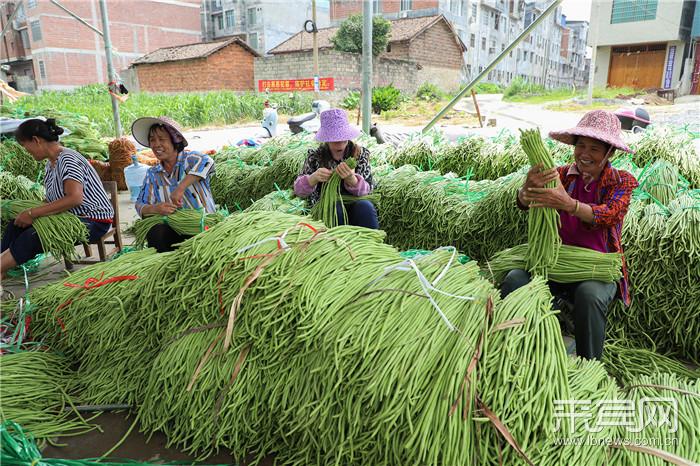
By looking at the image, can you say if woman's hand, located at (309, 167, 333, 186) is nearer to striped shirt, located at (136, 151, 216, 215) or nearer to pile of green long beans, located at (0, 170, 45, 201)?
striped shirt, located at (136, 151, 216, 215)

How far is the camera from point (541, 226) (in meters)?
1.74

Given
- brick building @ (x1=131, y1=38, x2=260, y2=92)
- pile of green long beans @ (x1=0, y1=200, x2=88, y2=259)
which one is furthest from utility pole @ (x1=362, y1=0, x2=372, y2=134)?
brick building @ (x1=131, y1=38, x2=260, y2=92)

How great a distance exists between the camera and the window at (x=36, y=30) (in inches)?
900

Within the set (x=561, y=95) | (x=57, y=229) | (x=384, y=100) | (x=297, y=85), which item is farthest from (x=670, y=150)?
(x=561, y=95)

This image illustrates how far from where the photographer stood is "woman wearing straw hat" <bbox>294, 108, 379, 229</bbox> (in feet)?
8.66

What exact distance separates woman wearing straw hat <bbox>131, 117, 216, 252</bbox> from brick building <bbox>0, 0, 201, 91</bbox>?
2420 cm

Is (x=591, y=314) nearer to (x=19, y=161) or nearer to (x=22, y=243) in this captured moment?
(x=22, y=243)

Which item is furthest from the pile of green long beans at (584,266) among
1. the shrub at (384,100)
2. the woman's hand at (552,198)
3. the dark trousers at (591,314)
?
the shrub at (384,100)

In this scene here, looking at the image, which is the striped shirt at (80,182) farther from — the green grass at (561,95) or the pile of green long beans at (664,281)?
the green grass at (561,95)

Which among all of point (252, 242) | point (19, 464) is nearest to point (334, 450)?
point (252, 242)

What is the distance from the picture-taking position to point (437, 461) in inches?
44.8

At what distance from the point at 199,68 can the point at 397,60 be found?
9.54m

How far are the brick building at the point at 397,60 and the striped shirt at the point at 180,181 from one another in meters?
16.2

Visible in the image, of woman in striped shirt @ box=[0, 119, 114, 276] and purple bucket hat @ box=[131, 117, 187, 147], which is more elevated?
purple bucket hat @ box=[131, 117, 187, 147]
